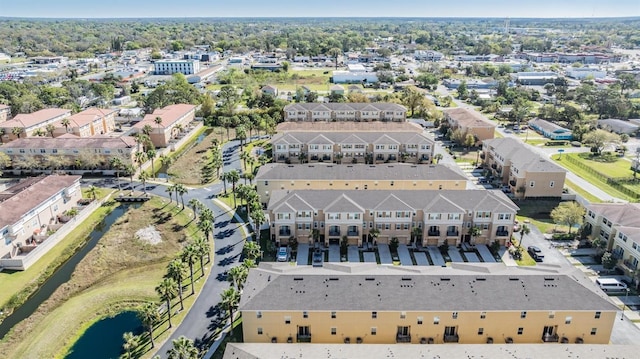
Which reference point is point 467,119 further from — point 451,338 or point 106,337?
point 106,337

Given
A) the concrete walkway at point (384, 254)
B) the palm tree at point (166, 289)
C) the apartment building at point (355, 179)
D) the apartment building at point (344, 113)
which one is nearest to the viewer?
the palm tree at point (166, 289)

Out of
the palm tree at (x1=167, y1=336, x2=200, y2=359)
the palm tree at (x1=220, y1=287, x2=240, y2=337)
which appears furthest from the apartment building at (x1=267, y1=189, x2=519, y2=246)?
the palm tree at (x1=167, y1=336, x2=200, y2=359)

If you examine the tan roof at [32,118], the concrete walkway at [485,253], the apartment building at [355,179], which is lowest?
the concrete walkway at [485,253]

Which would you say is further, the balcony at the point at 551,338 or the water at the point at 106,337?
the water at the point at 106,337

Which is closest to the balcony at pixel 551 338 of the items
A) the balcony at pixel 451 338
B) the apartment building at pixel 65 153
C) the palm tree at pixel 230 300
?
the balcony at pixel 451 338

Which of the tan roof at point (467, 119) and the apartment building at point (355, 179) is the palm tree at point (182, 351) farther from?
the tan roof at point (467, 119)

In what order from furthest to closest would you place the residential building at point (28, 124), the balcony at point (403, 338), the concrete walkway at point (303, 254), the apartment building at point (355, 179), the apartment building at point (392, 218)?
the residential building at point (28, 124) < the apartment building at point (355, 179) < the apartment building at point (392, 218) < the concrete walkway at point (303, 254) < the balcony at point (403, 338)

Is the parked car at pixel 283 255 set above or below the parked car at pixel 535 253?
A: below

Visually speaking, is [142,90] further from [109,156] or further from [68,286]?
[68,286]
